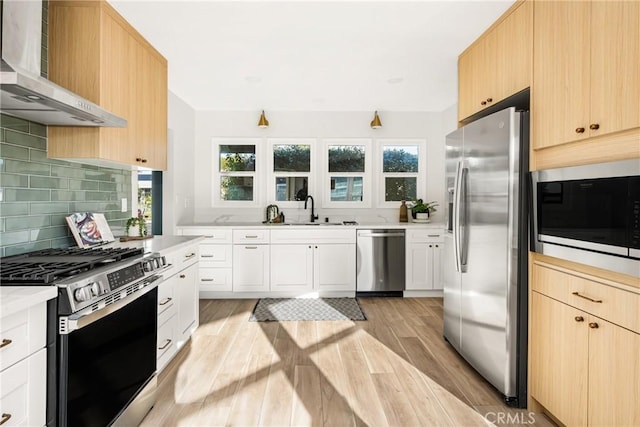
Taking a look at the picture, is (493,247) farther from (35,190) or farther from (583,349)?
(35,190)

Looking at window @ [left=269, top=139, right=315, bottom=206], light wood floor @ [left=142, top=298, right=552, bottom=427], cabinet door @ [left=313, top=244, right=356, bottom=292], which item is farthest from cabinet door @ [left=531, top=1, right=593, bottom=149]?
window @ [left=269, top=139, right=315, bottom=206]

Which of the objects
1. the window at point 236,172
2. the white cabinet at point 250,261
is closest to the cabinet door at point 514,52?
the white cabinet at point 250,261

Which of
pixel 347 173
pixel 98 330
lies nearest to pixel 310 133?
pixel 347 173

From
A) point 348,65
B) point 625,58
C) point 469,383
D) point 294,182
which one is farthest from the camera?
point 294,182

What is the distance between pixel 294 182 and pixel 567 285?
3695 millimetres

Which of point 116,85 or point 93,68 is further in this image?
point 116,85

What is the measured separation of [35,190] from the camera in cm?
203

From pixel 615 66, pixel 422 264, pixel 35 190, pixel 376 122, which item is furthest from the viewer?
pixel 376 122

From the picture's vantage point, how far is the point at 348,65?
3.27 meters

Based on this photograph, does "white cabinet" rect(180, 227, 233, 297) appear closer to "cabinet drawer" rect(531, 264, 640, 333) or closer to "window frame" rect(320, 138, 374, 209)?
"window frame" rect(320, 138, 374, 209)

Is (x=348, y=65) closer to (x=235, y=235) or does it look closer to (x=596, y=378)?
(x=235, y=235)

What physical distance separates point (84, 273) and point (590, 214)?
2.29m

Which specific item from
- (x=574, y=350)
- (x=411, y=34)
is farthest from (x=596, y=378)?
(x=411, y=34)

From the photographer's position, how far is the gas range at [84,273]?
4.38ft
